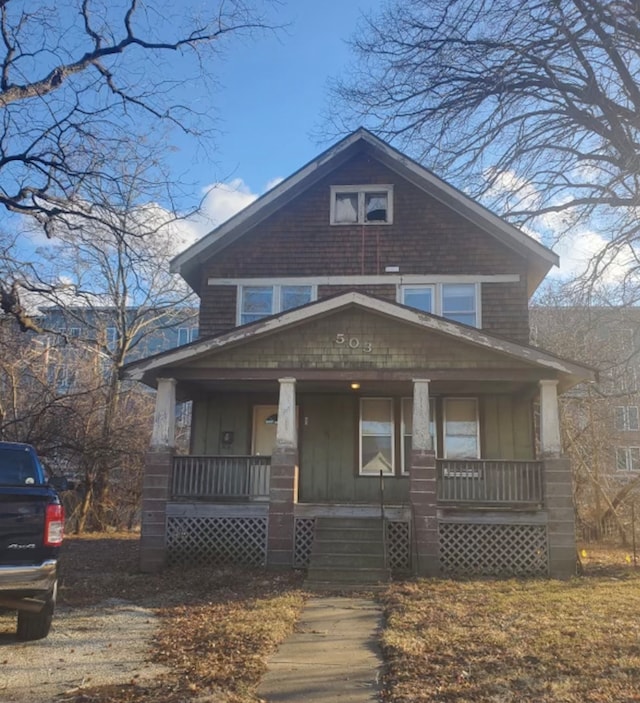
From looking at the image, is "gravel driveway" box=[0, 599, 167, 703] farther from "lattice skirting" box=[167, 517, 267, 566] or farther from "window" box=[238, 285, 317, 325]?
"window" box=[238, 285, 317, 325]

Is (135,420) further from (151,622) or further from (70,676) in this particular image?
(70,676)

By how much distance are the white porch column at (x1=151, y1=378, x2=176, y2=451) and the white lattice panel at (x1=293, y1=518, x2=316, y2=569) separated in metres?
2.77

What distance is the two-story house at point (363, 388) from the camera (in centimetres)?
1220

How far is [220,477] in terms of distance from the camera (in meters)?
13.0

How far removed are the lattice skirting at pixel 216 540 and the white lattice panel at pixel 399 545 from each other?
2.21 meters

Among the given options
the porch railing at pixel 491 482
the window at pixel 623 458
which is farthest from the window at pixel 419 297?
the window at pixel 623 458

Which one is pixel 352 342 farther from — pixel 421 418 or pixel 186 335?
pixel 186 335

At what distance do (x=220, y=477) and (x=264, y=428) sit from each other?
7.99 ft

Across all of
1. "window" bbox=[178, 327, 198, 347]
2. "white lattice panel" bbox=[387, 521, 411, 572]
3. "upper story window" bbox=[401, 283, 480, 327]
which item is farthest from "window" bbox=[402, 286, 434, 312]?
"window" bbox=[178, 327, 198, 347]

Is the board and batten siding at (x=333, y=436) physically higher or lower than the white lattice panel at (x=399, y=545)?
higher

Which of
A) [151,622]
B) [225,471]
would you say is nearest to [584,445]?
[225,471]

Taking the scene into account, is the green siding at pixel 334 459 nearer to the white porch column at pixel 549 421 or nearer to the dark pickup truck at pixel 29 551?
the white porch column at pixel 549 421

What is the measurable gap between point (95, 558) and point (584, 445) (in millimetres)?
16792

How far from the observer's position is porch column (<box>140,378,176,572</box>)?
1231 cm
